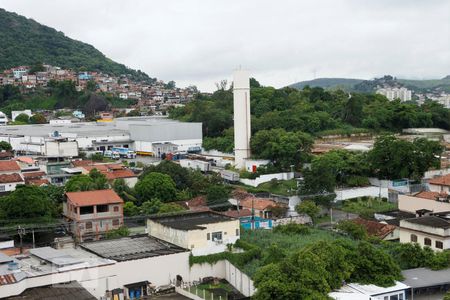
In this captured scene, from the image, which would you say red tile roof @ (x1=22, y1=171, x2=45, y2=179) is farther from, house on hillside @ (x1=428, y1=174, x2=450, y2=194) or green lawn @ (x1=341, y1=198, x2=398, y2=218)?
house on hillside @ (x1=428, y1=174, x2=450, y2=194)

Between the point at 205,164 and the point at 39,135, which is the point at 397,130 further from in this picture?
the point at 39,135

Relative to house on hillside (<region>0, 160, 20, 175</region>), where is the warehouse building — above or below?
above

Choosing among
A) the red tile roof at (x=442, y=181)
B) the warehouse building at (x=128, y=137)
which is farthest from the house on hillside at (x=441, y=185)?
the warehouse building at (x=128, y=137)

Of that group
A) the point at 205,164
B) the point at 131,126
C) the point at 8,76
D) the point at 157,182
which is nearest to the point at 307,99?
the point at 131,126

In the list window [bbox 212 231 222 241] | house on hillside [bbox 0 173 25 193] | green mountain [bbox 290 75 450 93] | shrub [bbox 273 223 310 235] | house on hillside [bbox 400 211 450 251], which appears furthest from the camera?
green mountain [bbox 290 75 450 93]

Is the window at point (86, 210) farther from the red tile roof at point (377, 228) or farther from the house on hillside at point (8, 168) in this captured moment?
the red tile roof at point (377, 228)

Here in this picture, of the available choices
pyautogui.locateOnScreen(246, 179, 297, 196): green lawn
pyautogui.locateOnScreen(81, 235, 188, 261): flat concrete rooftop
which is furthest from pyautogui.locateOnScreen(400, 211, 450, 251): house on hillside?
pyautogui.locateOnScreen(246, 179, 297, 196): green lawn
